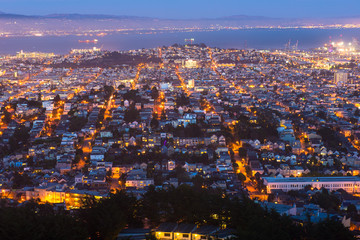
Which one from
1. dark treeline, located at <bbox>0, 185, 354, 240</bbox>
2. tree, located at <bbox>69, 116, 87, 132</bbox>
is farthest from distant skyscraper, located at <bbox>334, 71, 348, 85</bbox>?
dark treeline, located at <bbox>0, 185, 354, 240</bbox>

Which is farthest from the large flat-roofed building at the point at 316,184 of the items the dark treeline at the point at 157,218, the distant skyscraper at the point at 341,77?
the distant skyscraper at the point at 341,77

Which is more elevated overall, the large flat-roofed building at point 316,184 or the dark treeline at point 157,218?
the dark treeline at point 157,218

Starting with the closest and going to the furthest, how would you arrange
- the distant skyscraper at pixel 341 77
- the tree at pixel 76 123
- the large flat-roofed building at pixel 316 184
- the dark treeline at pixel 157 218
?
the dark treeline at pixel 157 218, the large flat-roofed building at pixel 316 184, the tree at pixel 76 123, the distant skyscraper at pixel 341 77

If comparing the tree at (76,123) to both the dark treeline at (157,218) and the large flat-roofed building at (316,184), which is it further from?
the dark treeline at (157,218)

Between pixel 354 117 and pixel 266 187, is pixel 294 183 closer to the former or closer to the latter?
pixel 266 187

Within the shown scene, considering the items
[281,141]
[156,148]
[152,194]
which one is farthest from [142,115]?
[152,194]

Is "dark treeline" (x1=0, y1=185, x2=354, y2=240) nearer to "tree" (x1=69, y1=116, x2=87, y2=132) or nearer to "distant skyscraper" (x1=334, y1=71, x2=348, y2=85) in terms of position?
"tree" (x1=69, y1=116, x2=87, y2=132)

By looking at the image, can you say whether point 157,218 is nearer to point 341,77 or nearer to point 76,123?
point 76,123

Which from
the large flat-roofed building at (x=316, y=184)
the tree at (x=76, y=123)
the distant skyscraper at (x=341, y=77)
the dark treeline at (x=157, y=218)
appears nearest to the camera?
the dark treeline at (x=157, y=218)
